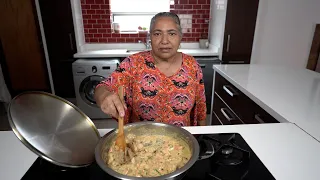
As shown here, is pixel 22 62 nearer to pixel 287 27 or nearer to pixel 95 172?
pixel 95 172

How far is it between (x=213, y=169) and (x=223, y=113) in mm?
1174

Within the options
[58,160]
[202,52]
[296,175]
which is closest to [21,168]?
[58,160]

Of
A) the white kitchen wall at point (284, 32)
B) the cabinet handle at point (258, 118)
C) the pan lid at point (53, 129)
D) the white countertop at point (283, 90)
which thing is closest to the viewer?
the pan lid at point (53, 129)

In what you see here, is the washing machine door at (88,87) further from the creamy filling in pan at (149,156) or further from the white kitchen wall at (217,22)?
the creamy filling in pan at (149,156)

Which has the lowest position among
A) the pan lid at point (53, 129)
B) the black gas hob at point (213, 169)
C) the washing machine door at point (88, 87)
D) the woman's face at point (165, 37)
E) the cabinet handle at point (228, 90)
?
the washing machine door at point (88, 87)

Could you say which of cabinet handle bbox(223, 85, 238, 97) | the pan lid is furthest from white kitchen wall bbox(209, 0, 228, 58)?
the pan lid

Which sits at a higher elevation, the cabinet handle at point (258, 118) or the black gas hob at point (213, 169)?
the black gas hob at point (213, 169)

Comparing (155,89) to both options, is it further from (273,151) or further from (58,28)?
(58,28)

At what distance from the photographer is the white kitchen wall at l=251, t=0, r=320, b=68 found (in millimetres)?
2846

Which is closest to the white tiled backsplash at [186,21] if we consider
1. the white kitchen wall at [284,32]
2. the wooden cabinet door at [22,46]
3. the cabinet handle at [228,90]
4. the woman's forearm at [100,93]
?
the white kitchen wall at [284,32]

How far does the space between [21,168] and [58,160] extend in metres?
0.22

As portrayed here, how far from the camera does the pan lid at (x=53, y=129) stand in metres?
0.63

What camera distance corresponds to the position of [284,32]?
3.04 metres

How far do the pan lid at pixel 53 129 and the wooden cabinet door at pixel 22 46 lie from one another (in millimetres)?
2942
